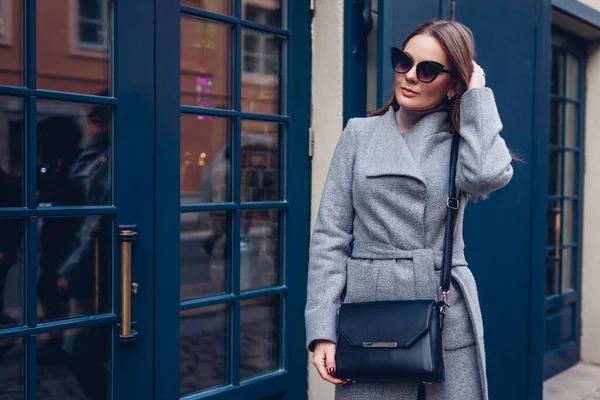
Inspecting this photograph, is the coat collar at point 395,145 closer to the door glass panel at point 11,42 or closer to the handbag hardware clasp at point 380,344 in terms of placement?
the handbag hardware clasp at point 380,344

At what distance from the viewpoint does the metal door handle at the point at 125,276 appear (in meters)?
2.23

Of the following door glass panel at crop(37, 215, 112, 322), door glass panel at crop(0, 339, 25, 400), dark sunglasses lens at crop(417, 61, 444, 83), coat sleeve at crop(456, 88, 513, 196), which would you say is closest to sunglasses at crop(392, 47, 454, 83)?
dark sunglasses lens at crop(417, 61, 444, 83)

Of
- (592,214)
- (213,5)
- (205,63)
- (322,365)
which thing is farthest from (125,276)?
(592,214)

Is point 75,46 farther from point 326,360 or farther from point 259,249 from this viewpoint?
point 326,360

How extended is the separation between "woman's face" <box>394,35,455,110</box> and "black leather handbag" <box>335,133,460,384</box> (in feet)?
1.94

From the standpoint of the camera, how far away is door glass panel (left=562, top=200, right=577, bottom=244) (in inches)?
204

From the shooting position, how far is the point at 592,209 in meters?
5.21

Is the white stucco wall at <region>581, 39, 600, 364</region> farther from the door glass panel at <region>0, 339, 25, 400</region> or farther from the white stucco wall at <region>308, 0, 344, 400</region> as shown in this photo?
the door glass panel at <region>0, 339, 25, 400</region>

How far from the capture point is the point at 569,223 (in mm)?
5207

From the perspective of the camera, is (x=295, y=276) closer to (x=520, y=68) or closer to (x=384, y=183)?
(x=384, y=183)

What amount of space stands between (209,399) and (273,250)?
72 cm

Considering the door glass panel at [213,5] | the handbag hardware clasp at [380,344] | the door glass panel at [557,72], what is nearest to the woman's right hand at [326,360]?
the handbag hardware clasp at [380,344]

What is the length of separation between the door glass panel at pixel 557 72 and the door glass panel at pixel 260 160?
3.05 meters

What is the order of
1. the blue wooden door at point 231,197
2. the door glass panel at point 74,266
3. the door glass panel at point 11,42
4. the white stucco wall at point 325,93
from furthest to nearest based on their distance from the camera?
1. the white stucco wall at point 325,93
2. the blue wooden door at point 231,197
3. the door glass panel at point 74,266
4. the door glass panel at point 11,42
